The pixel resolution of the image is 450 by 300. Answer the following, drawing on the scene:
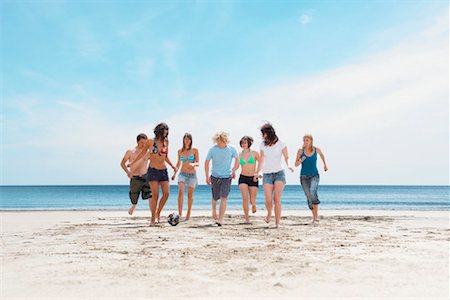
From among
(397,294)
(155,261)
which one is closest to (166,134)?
(155,261)

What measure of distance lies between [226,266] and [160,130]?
4.92 m

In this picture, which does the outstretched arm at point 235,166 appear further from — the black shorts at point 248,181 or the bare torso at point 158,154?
the bare torso at point 158,154

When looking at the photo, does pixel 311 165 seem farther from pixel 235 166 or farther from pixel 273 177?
pixel 235 166

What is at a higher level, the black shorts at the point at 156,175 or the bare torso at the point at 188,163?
the bare torso at the point at 188,163

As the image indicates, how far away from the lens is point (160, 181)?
30.2 feet

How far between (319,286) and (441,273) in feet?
4.79

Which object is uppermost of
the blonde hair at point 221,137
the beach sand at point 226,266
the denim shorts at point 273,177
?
the blonde hair at point 221,137

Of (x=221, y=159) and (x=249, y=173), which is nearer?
(x=221, y=159)

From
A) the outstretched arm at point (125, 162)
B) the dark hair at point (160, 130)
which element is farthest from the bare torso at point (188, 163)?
the outstretched arm at point (125, 162)

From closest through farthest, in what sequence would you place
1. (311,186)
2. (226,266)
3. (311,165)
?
(226,266)
(311,186)
(311,165)

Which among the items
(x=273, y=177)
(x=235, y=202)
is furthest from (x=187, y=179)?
(x=235, y=202)

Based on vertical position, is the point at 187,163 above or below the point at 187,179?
above

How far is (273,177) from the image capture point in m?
8.95

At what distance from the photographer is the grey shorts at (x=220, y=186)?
9.24 metres
